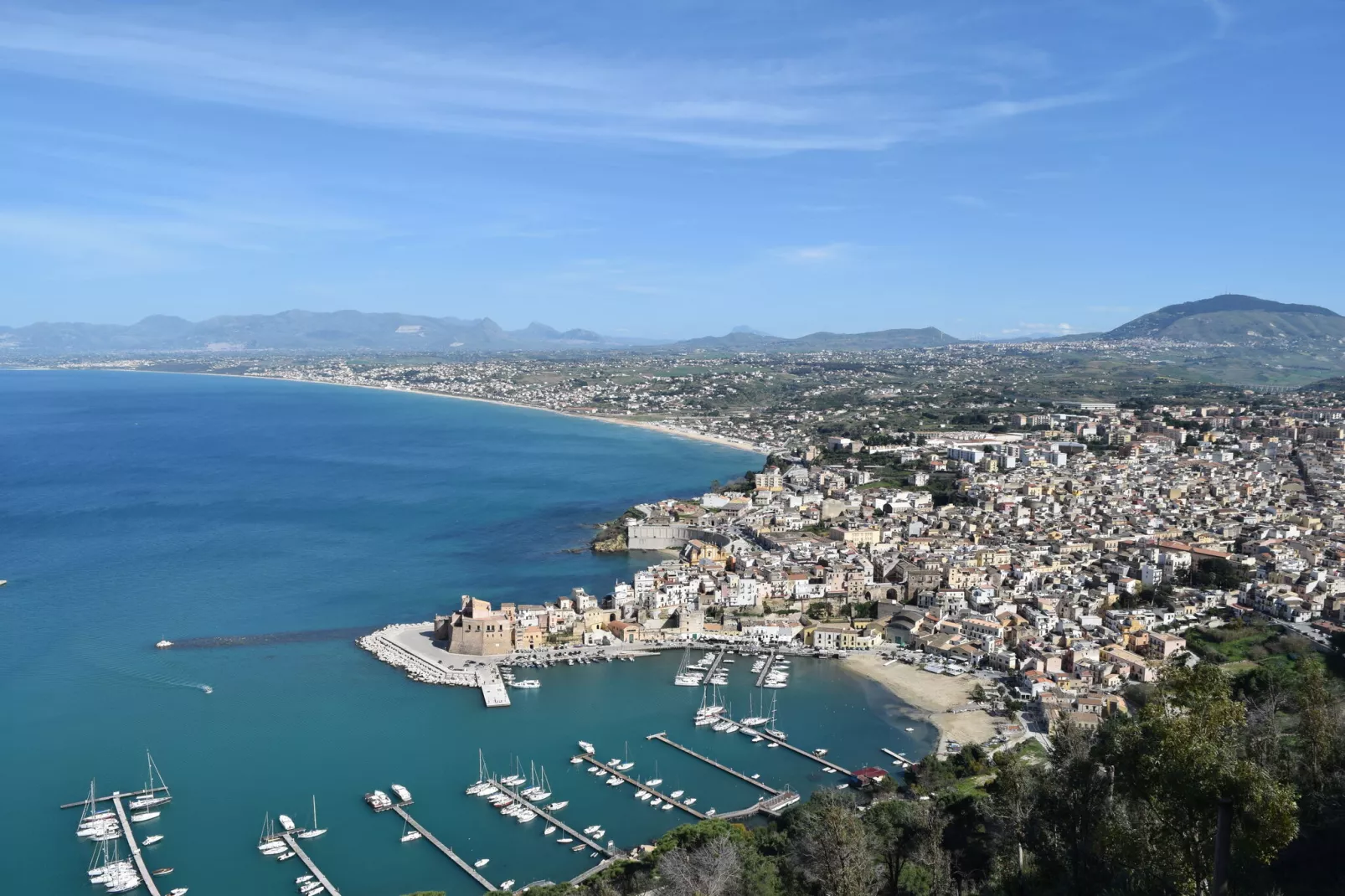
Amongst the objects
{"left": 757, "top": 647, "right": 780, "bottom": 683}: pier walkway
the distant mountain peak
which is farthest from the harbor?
the distant mountain peak

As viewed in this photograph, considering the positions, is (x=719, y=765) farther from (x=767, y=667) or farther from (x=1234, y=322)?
(x=1234, y=322)

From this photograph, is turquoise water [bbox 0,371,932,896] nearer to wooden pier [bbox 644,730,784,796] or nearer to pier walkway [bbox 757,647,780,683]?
wooden pier [bbox 644,730,784,796]

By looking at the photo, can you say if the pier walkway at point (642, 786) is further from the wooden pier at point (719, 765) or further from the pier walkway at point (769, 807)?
the wooden pier at point (719, 765)

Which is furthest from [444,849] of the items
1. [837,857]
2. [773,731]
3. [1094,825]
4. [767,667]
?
[767,667]

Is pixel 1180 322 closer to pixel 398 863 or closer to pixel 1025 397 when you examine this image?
pixel 1025 397

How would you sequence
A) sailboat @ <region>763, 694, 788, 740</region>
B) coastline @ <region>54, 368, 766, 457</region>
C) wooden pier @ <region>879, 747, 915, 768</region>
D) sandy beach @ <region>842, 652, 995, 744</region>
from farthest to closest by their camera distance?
coastline @ <region>54, 368, 766, 457</region>
sailboat @ <region>763, 694, 788, 740</region>
sandy beach @ <region>842, 652, 995, 744</region>
wooden pier @ <region>879, 747, 915, 768</region>

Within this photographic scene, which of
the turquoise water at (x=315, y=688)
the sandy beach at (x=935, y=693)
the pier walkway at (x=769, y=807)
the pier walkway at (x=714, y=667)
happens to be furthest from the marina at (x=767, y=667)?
the pier walkway at (x=769, y=807)
